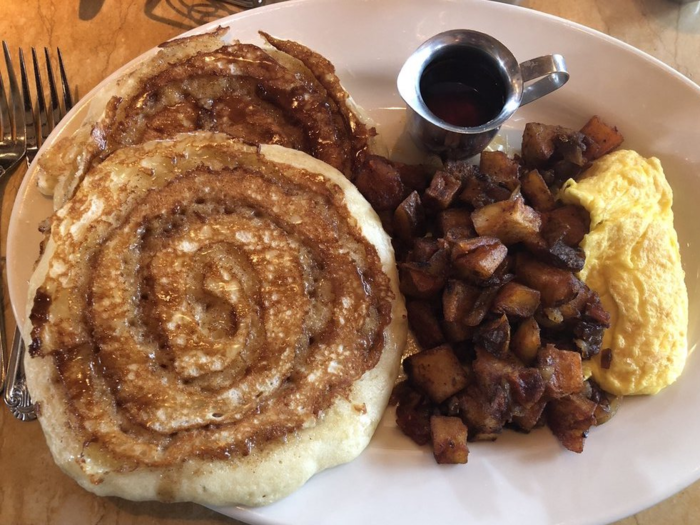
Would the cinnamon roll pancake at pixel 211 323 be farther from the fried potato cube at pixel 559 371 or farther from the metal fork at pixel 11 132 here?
the metal fork at pixel 11 132

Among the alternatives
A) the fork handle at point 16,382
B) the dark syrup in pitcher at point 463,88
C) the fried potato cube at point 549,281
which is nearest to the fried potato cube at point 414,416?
the fried potato cube at point 549,281

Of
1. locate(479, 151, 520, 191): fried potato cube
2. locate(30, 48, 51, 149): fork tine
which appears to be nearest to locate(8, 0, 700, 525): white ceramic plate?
locate(30, 48, 51, 149): fork tine

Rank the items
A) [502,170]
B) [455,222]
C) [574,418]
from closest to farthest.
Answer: [574,418], [455,222], [502,170]

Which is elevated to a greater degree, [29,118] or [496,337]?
[29,118]

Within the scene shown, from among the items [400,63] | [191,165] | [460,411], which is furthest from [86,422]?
[400,63]

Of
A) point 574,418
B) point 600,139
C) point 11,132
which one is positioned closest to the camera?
point 574,418

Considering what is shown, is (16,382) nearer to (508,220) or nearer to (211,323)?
(211,323)

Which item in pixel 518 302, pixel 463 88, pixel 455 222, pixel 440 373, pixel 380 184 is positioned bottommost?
pixel 440 373

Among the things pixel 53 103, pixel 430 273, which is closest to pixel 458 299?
pixel 430 273
